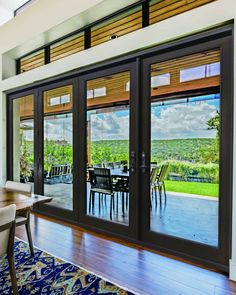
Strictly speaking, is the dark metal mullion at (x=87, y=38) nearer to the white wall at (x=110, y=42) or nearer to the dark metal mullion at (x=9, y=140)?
the white wall at (x=110, y=42)

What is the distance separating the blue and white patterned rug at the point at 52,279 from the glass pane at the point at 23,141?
2.78 metres

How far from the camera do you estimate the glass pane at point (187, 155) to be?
285 cm

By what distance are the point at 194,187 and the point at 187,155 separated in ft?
1.40

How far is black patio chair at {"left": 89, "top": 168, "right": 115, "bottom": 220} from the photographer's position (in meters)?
4.07

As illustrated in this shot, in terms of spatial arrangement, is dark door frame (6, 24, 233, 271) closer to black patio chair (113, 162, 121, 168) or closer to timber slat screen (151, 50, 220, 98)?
timber slat screen (151, 50, 220, 98)

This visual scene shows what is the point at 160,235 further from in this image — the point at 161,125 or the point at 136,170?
the point at 161,125

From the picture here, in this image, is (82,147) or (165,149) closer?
(165,149)

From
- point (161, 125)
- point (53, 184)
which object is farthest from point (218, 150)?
point (53, 184)

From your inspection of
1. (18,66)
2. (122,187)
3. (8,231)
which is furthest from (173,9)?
(18,66)

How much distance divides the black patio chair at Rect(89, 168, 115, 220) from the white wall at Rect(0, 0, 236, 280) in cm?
175

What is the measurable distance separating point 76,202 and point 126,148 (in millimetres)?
1371

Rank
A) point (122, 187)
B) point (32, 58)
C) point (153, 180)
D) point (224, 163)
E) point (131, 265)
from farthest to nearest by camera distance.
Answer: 1. point (32, 58)
2. point (122, 187)
3. point (153, 180)
4. point (131, 265)
5. point (224, 163)

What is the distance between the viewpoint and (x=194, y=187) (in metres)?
3.17

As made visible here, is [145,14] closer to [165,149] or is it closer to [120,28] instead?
[120,28]
